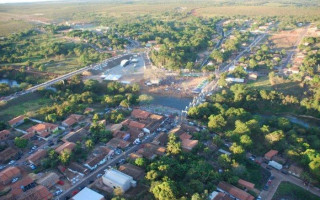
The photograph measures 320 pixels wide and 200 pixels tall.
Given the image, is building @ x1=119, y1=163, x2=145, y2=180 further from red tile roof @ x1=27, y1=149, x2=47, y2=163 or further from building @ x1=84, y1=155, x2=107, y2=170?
red tile roof @ x1=27, y1=149, x2=47, y2=163

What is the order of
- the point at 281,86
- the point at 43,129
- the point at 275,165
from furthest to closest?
the point at 281,86 → the point at 43,129 → the point at 275,165

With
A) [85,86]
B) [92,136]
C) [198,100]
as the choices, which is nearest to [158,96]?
[198,100]

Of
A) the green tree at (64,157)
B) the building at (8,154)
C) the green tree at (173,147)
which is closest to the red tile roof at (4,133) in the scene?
the building at (8,154)

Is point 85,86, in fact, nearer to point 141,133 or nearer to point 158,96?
point 158,96

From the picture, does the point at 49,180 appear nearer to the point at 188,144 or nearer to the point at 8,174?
the point at 8,174

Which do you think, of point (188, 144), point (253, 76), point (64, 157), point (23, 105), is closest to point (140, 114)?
point (188, 144)

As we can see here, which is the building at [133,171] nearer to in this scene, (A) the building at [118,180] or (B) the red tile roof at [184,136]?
(A) the building at [118,180]

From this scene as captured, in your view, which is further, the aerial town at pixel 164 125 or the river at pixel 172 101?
the river at pixel 172 101
